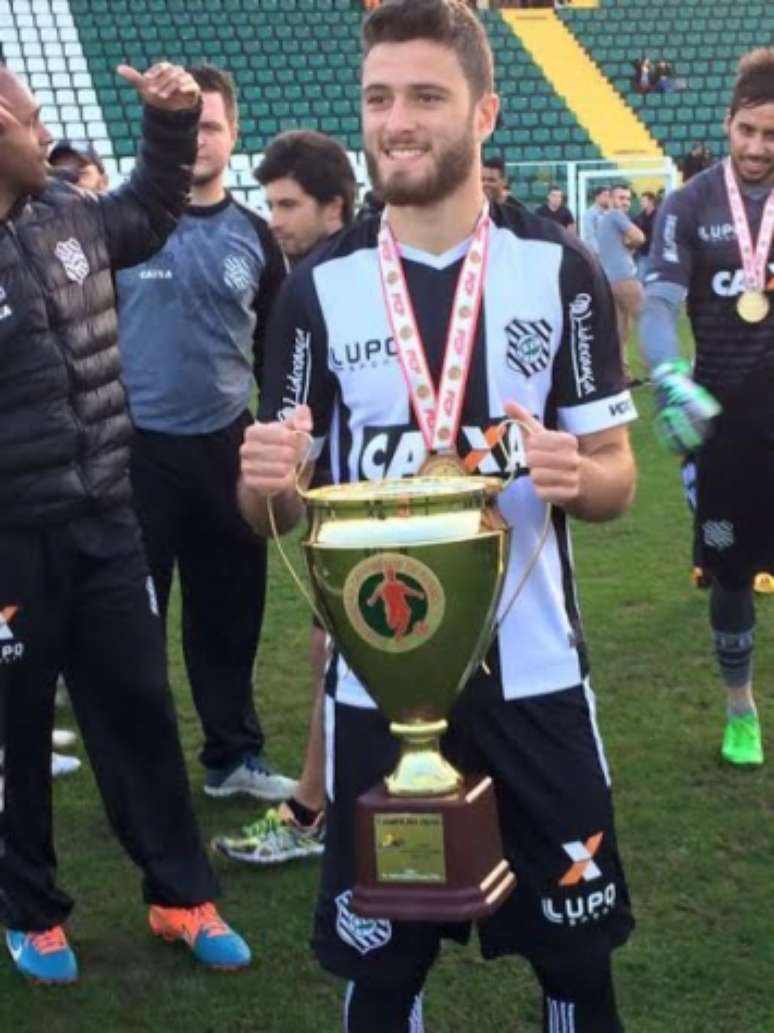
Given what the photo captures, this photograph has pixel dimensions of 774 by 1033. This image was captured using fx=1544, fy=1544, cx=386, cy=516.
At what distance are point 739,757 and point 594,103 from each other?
23.4 metres

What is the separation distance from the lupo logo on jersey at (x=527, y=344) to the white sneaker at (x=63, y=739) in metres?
3.00

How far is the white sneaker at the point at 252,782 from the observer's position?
4.25 meters

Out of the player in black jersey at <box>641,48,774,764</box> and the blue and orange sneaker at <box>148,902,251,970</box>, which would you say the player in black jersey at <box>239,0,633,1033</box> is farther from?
the player in black jersey at <box>641,48,774,764</box>

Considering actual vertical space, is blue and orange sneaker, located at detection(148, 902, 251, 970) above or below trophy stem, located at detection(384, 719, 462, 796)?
below

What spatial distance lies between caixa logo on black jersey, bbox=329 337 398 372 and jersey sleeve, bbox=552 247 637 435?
9.5 inches

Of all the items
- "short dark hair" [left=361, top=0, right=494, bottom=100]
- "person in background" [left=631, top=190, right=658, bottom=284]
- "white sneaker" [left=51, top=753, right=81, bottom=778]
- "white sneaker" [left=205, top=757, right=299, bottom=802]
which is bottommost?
"person in background" [left=631, top=190, right=658, bottom=284]

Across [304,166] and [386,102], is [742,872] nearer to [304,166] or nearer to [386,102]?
[304,166]

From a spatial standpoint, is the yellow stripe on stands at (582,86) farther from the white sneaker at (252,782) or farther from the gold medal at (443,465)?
the gold medal at (443,465)

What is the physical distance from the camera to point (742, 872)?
12.2 feet

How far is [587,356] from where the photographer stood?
7.18 ft

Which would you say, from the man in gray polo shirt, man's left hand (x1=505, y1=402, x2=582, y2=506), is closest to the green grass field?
man's left hand (x1=505, y1=402, x2=582, y2=506)

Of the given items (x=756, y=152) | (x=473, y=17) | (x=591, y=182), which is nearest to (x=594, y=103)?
(x=591, y=182)

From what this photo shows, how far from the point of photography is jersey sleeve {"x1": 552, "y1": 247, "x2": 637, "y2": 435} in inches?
85.4

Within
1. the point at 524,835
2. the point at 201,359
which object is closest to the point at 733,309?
the point at 201,359
